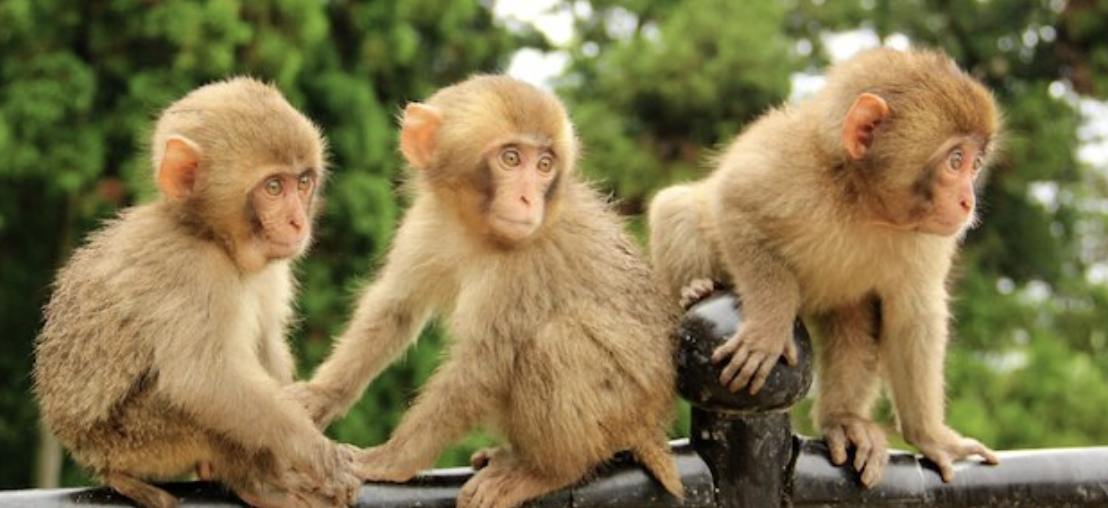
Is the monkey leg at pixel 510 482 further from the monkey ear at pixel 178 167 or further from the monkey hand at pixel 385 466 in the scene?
the monkey ear at pixel 178 167

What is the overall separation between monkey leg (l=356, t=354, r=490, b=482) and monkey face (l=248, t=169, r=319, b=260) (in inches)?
15.3

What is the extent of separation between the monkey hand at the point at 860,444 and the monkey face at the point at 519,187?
2.52ft

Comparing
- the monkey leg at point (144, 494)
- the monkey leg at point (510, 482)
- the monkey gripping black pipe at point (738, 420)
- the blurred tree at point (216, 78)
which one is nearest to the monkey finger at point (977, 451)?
the monkey gripping black pipe at point (738, 420)

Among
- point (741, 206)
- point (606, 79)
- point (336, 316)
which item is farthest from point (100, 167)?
point (741, 206)

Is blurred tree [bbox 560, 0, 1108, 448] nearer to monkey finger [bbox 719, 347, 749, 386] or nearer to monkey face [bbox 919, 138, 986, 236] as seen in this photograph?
monkey face [bbox 919, 138, 986, 236]

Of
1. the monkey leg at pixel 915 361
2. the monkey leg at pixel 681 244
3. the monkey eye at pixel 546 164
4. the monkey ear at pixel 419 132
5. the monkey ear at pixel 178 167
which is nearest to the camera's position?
the monkey ear at pixel 178 167

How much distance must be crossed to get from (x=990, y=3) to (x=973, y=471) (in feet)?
42.4

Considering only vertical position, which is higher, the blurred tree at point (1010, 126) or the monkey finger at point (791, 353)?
the monkey finger at point (791, 353)

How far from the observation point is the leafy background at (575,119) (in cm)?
1137

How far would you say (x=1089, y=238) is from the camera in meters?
16.6

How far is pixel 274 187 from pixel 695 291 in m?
0.96

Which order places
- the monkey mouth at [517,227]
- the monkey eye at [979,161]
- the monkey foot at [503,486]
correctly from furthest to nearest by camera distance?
the monkey eye at [979,161] < the monkey mouth at [517,227] < the monkey foot at [503,486]

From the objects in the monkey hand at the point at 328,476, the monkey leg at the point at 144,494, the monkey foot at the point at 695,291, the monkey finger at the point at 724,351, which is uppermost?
the monkey finger at the point at 724,351

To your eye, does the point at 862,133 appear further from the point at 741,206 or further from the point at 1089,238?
the point at 1089,238
